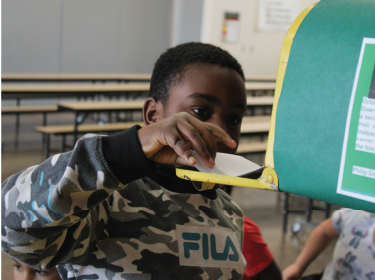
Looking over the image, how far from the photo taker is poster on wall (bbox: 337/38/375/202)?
47 cm

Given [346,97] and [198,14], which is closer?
[346,97]

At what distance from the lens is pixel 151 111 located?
1.05 meters

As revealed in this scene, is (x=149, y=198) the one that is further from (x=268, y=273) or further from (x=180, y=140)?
(x=268, y=273)

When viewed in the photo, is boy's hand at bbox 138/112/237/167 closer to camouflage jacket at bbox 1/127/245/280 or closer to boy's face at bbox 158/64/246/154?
camouflage jacket at bbox 1/127/245/280

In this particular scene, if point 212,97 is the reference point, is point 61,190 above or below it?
below

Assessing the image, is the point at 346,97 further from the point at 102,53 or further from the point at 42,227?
the point at 102,53

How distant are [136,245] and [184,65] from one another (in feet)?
1.43

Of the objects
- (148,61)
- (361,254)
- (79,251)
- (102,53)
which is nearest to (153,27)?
(148,61)

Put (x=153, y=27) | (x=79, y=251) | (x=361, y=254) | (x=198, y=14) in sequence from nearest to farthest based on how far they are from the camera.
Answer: (x=79, y=251) < (x=361, y=254) < (x=198, y=14) < (x=153, y=27)

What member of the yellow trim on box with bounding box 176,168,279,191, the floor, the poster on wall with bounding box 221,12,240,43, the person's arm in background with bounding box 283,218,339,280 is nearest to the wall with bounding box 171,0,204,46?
the poster on wall with bounding box 221,12,240,43

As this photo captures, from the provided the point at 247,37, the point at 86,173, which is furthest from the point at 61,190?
the point at 247,37

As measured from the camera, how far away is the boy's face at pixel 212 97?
907 millimetres

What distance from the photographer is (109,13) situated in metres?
8.30

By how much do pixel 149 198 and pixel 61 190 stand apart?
0.33 m
